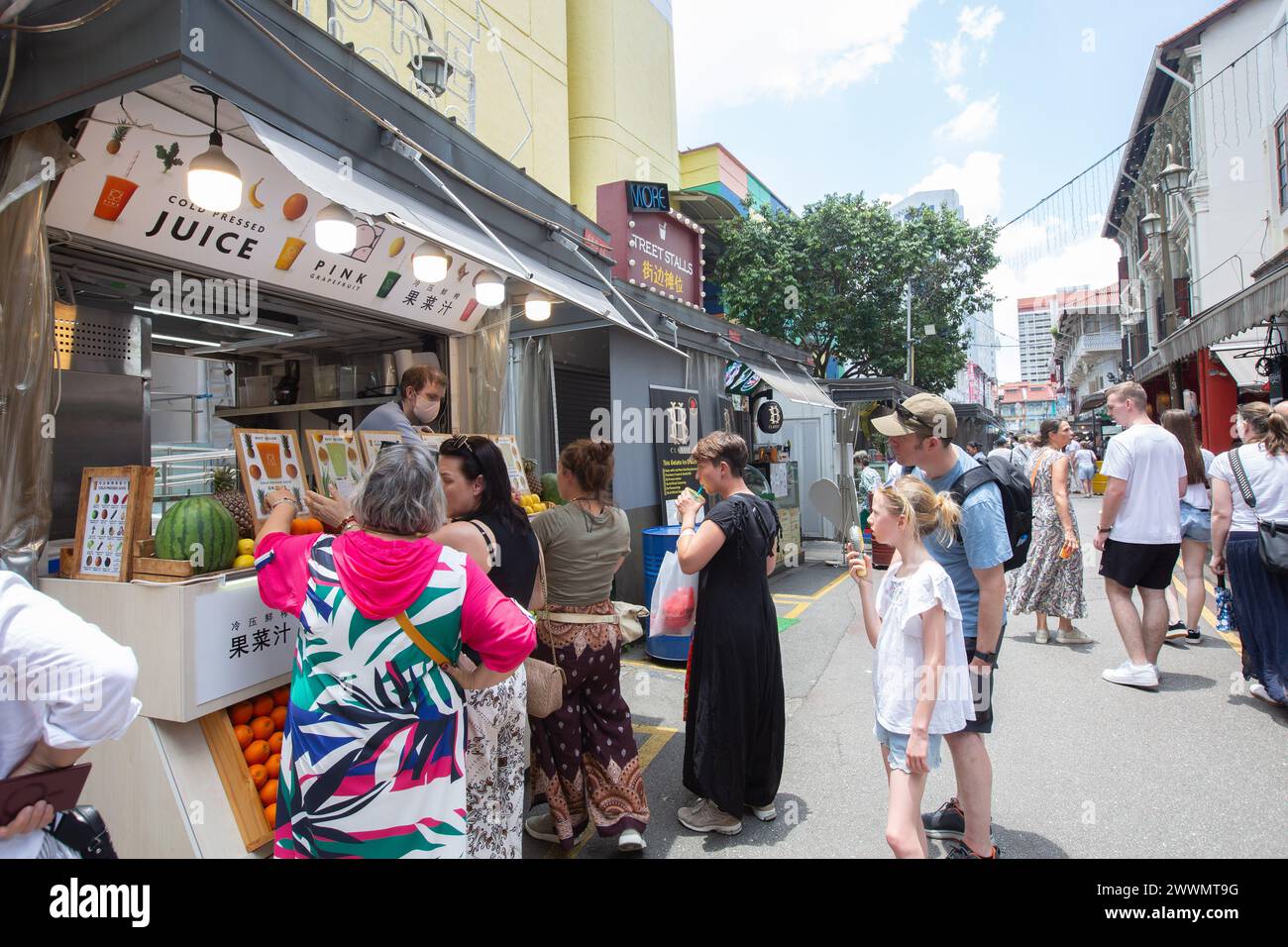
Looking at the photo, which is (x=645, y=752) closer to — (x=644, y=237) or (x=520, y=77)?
(x=644, y=237)

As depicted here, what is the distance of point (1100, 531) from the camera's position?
5.14m

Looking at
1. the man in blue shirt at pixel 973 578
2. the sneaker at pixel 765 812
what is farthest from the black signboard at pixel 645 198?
the sneaker at pixel 765 812

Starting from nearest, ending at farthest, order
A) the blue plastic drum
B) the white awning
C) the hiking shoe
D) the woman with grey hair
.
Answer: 1. the woman with grey hair
2. the white awning
3. the hiking shoe
4. the blue plastic drum

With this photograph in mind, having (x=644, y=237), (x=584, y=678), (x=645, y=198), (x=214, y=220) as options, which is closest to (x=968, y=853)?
(x=584, y=678)

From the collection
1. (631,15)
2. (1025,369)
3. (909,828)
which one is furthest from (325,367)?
(1025,369)

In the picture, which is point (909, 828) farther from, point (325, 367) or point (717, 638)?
point (325, 367)

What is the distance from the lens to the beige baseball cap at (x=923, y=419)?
2.99 meters

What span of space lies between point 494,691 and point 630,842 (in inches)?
43.9

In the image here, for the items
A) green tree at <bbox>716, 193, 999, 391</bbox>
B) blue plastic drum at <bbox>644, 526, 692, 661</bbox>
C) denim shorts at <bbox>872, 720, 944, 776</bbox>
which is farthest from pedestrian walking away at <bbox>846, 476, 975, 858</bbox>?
green tree at <bbox>716, 193, 999, 391</bbox>

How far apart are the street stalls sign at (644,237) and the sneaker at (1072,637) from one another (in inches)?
218

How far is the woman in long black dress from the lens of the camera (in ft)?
11.1

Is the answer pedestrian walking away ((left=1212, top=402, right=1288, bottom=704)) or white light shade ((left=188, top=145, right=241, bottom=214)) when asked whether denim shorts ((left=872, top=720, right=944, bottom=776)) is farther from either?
white light shade ((left=188, top=145, right=241, bottom=214))

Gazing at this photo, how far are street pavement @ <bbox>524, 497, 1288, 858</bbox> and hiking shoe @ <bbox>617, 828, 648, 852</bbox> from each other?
0.27 feet
